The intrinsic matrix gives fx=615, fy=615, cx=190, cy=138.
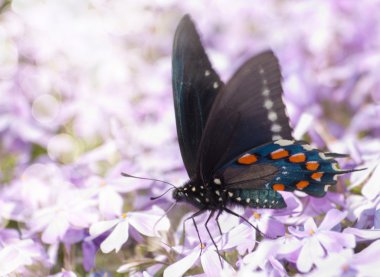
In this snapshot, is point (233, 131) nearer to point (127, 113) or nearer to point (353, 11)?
point (127, 113)

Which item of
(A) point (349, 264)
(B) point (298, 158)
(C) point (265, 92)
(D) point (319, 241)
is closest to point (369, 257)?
(A) point (349, 264)

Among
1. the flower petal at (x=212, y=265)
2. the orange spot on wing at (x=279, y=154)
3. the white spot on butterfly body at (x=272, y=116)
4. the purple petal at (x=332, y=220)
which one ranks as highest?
the white spot on butterfly body at (x=272, y=116)

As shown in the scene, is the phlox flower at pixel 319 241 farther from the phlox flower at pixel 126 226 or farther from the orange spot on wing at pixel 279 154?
the phlox flower at pixel 126 226

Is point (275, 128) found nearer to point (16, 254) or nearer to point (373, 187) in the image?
point (373, 187)

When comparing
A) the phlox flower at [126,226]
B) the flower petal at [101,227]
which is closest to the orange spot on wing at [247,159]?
the phlox flower at [126,226]

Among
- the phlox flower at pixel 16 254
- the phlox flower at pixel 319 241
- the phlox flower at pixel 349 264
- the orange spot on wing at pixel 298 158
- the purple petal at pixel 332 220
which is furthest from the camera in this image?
the orange spot on wing at pixel 298 158
